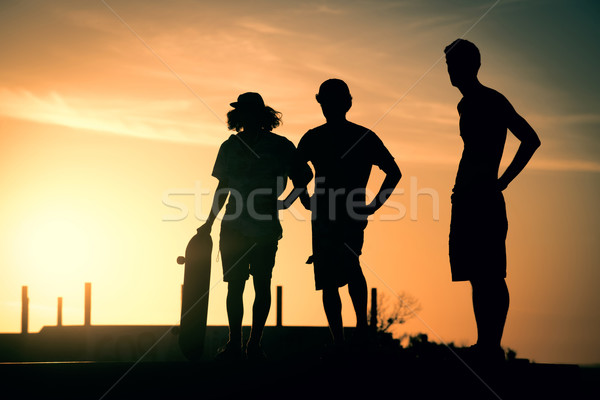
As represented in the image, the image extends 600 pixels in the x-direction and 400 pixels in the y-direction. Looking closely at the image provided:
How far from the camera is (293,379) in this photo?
5734mm

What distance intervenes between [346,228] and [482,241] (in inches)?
52.8

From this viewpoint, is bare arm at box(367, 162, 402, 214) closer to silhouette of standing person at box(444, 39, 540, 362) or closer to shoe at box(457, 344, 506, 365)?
silhouette of standing person at box(444, 39, 540, 362)

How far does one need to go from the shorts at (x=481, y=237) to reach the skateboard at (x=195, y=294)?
2972 mm

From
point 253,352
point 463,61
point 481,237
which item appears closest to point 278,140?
point 253,352

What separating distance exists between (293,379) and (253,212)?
209 centimetres

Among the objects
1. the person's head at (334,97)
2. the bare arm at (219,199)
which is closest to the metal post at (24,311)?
the bare arm at (219,199)

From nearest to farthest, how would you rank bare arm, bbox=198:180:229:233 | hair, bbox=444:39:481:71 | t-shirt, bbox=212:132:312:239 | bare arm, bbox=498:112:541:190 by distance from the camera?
bare arm, bbox=498:112:541:190 < hair, bbox=444:39:481:71 < t-shirt, bbox=212:132:312:239 < bare arm, bbox=198:180:229:233

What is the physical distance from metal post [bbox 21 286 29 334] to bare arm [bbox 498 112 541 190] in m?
37.5

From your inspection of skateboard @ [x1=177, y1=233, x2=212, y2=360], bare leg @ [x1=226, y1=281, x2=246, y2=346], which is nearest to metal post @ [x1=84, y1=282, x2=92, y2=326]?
skateboard @ [x1=177, y1=233, x2=212, y2=360]

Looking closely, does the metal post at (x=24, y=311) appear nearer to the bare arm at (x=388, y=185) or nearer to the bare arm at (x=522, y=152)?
the bare arm at (x=388, y=185)

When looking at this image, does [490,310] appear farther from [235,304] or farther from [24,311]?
[24,311]

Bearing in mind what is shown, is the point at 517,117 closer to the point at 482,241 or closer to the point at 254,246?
the point at 482,241

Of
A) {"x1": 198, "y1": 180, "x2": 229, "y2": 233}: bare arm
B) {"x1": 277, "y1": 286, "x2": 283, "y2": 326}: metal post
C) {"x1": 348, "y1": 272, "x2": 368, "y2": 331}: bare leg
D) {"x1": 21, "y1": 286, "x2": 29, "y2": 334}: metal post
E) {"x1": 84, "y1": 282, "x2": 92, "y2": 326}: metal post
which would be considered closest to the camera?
{"x1": 348, "y1": 272, "x2": 368, "y2": 331}: bare leg

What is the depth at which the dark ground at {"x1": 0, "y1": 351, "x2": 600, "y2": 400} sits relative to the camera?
5.53 metres
